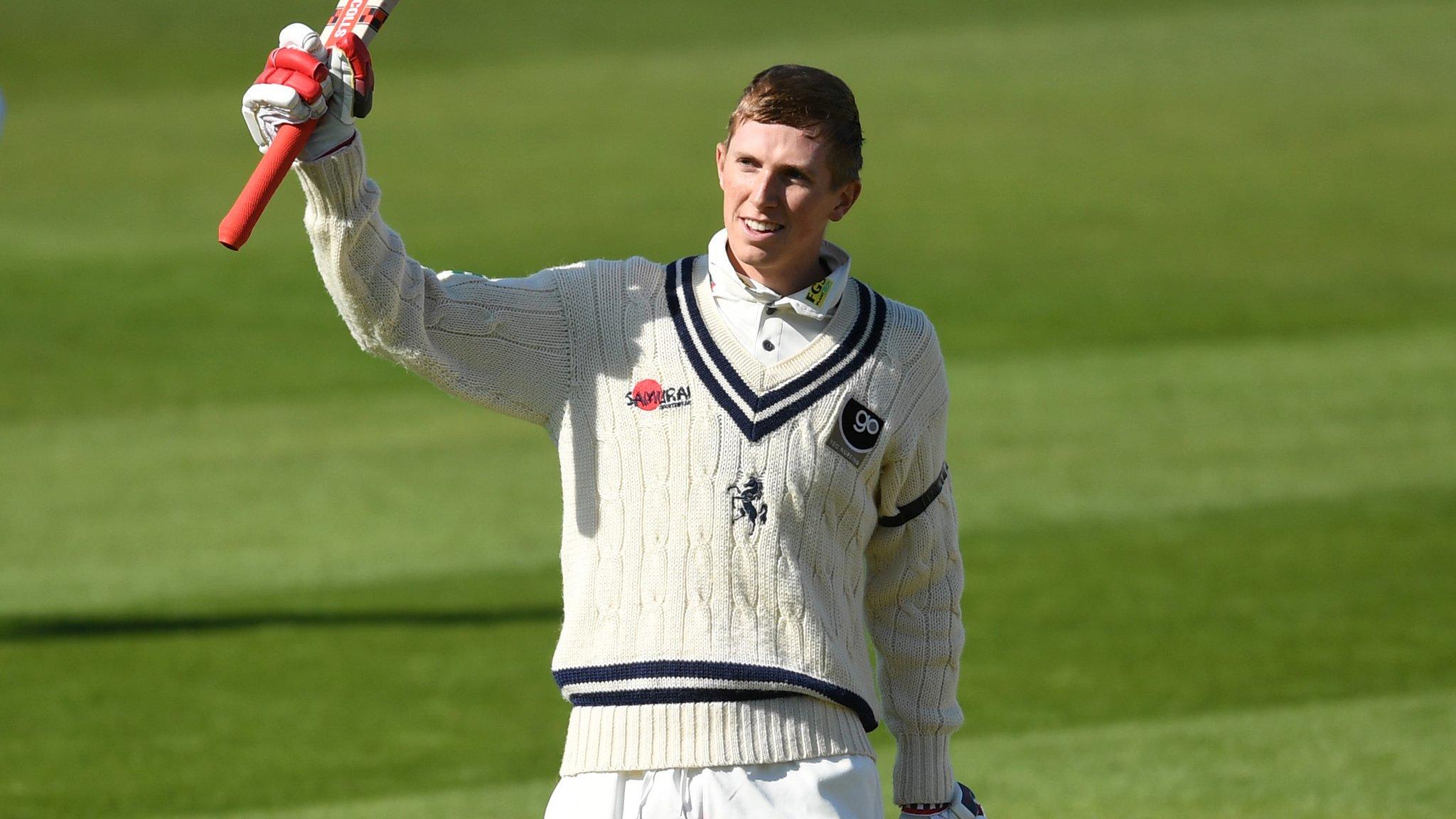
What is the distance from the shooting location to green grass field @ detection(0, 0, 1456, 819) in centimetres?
803

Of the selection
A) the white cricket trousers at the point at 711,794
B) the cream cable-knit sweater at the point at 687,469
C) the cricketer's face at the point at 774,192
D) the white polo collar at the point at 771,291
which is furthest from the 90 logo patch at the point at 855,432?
the white cricket trousers at the point at 711,794

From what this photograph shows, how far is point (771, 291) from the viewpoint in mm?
3951

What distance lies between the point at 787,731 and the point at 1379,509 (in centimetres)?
849

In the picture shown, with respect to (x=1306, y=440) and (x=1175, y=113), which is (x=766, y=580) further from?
(x=1175, y=113)

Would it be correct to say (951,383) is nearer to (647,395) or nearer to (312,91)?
(647,395)

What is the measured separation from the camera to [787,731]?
3.81m

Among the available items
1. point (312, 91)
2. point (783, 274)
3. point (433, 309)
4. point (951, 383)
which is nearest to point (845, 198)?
point (783, 274)

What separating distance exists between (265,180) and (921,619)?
1553 mm

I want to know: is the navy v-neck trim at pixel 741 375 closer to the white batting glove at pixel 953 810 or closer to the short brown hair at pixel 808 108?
the short brown hair at pixel 808 108

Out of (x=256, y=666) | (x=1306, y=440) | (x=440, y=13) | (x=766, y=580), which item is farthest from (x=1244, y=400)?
(x=440, y=13)

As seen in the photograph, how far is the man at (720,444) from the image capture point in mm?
3771

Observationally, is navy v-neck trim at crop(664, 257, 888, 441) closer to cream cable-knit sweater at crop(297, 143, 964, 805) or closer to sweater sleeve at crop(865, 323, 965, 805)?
cream cable-knit sweater at crop(297, 143, 964, 805)

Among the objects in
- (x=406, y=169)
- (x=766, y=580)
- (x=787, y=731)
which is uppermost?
(x=406, y=169)

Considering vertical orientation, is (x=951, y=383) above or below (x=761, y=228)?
below
